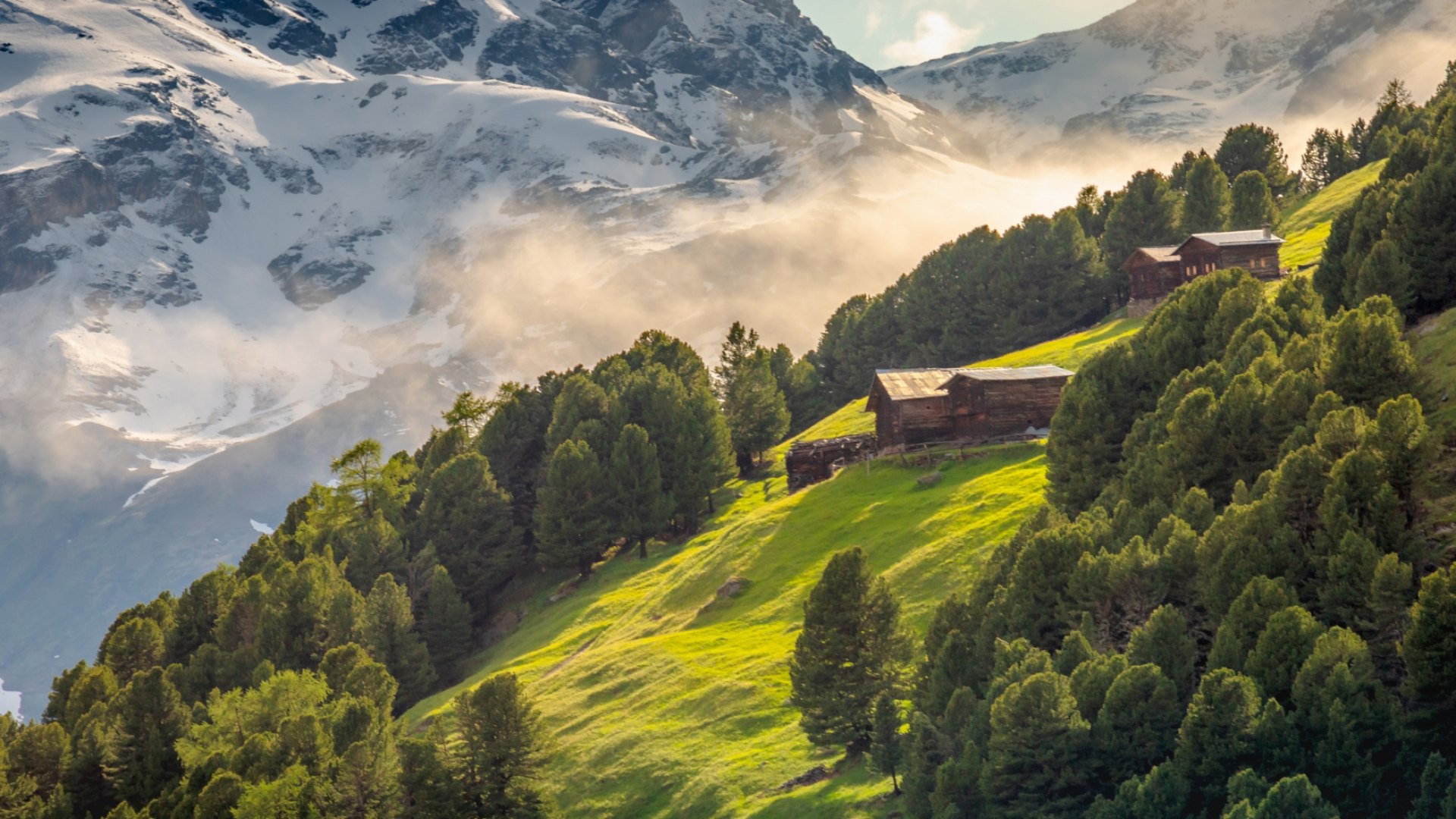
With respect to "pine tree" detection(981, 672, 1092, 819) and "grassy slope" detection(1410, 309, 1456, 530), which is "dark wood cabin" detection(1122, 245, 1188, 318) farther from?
"pine tree" detection(981, 672, 1092, 819)

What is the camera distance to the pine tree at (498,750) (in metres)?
54.0

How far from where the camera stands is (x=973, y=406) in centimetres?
9450

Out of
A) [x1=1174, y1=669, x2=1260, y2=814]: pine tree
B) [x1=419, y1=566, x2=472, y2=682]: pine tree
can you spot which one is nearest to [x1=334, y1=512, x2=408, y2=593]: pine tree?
[x1=419, y1=566, x2=472, y2=682]: pine tree

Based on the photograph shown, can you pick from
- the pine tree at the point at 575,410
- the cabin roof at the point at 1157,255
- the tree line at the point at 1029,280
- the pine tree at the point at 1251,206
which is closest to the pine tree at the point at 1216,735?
the pine tree at the point at 575,410

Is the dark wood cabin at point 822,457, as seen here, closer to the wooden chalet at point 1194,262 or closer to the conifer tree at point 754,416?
the conifer tree at point 754,416

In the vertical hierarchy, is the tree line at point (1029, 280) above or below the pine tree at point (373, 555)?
above

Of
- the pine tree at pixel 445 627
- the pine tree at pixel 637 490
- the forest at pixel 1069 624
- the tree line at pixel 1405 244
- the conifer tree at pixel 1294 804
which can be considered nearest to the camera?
the conifer tree at pixel 1294 804

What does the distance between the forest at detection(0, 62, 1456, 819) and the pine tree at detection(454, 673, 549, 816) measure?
15cm

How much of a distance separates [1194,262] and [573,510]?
62.7 meters

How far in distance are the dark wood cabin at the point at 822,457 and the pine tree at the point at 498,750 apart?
4790cm

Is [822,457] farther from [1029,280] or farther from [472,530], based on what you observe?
[1029,280]

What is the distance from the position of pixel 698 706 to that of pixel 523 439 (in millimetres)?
66997

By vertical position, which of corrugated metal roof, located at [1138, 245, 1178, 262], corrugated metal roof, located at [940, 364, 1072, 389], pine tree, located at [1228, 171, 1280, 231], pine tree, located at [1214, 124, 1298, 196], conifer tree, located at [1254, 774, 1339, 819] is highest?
pine tree, located at [1214, 124, 1298, 196]

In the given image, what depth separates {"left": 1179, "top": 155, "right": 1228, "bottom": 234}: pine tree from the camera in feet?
457
